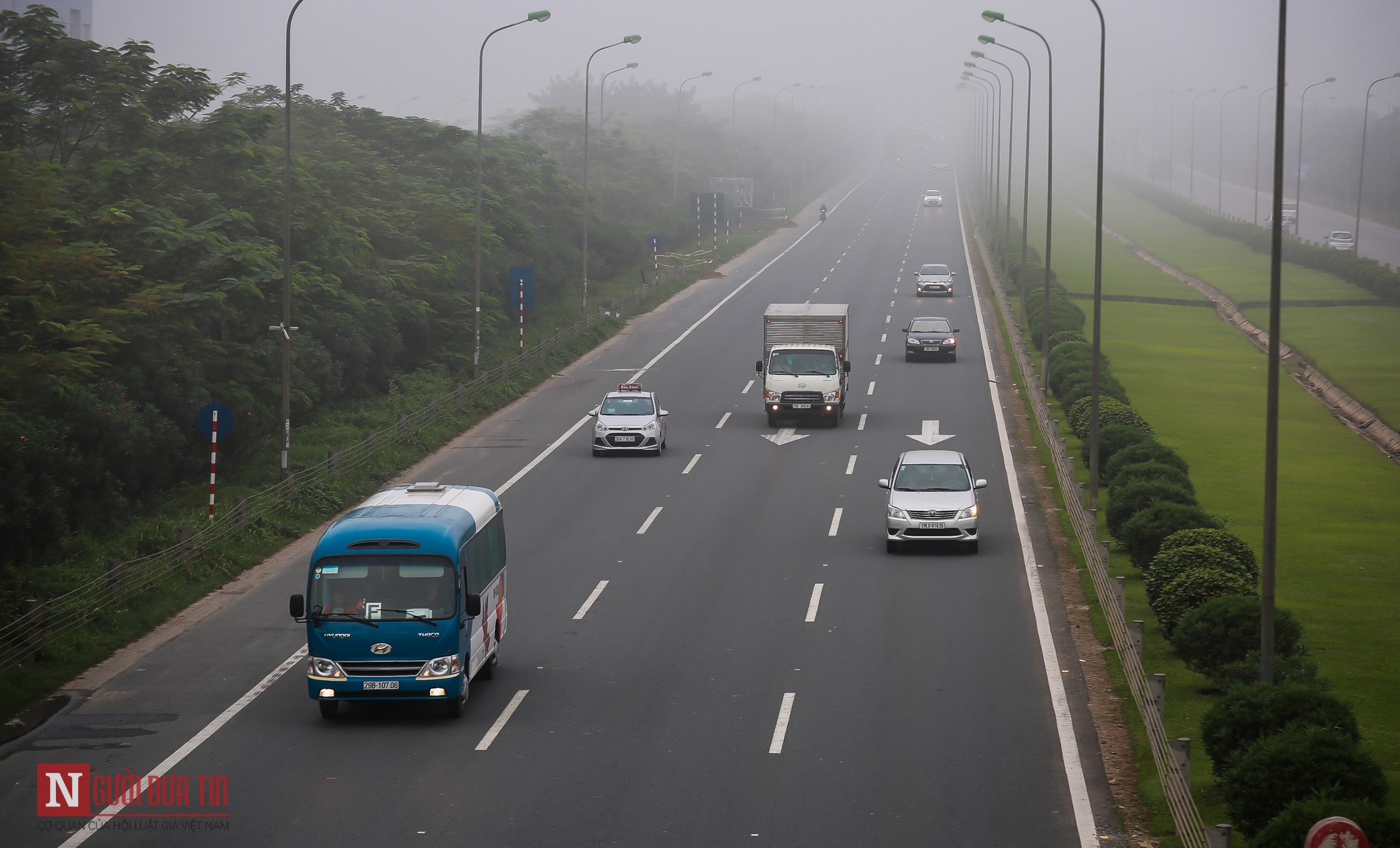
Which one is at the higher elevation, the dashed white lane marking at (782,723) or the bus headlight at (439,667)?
the bus headlight at (439,667)

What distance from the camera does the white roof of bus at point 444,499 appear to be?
18.6 metres

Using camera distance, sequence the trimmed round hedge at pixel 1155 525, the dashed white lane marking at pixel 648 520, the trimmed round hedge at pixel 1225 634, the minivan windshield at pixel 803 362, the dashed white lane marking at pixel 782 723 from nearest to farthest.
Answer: the dashed white lane marking at pixel 782 723, the trimmed round hedge at pixel 1225 634, the trimmed round hedge at pixel 1155 525, the dashed white lane marking at pixel 648 520, the minivan windshield at pixel 803 362

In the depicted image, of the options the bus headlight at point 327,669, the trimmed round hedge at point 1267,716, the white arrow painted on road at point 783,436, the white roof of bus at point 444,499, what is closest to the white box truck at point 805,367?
the white arrow painted on road at point 783,436

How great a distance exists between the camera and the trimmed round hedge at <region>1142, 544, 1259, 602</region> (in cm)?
2070

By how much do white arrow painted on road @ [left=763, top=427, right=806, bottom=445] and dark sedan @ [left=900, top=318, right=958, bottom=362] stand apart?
12953mm

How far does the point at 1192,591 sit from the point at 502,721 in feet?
32.8

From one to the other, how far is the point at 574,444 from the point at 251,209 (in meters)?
11.5

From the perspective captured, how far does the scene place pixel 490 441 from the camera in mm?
39125

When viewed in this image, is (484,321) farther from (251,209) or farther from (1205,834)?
(1205,834)

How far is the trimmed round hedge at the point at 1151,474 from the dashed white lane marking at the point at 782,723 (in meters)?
11.7

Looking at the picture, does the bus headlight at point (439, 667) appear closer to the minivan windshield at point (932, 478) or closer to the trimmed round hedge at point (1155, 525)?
the trimmed round hedge at point (1155, 525)

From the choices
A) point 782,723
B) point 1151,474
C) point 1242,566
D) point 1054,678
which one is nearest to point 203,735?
point 782,723

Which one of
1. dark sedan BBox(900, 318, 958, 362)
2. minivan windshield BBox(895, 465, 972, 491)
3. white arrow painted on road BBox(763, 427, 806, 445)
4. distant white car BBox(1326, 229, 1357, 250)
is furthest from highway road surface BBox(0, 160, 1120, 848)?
distant white car BBox(1326, 229, 1357, 250)

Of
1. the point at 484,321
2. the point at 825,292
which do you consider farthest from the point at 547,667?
the point at 825,292
